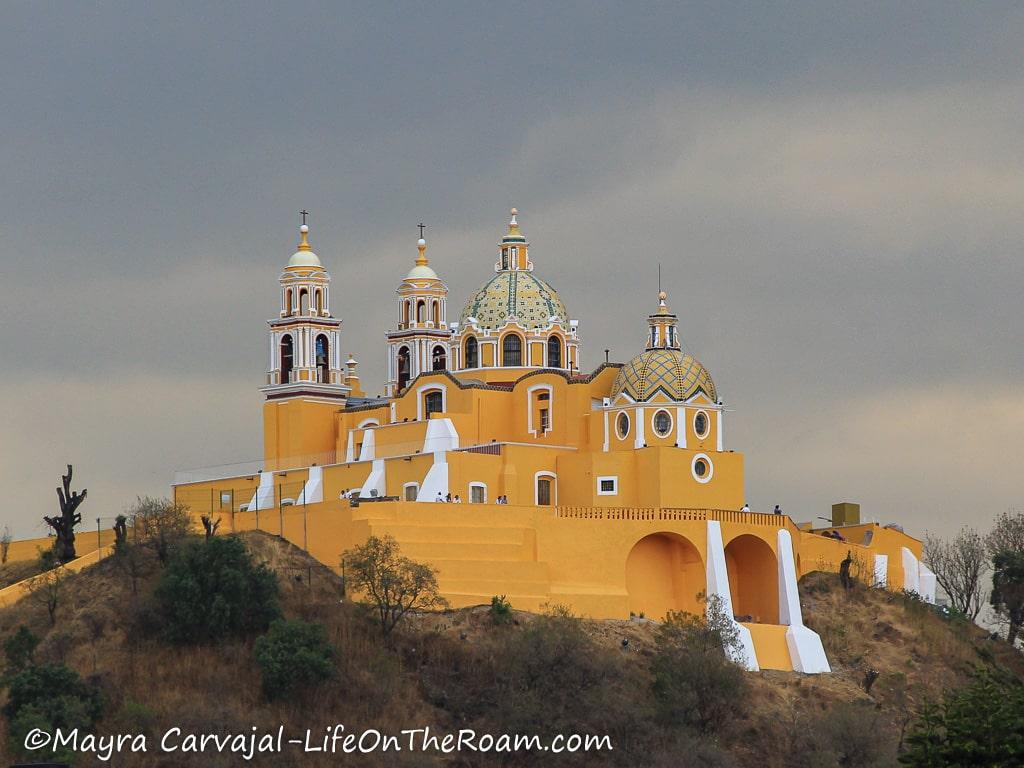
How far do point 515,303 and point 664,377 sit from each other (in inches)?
301

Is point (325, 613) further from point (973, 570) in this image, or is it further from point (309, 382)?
point (973, 570)

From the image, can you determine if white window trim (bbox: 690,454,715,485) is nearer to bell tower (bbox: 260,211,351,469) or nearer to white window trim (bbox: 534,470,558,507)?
white window trim (bbox: 534,470,558,507)

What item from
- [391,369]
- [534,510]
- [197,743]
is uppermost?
[391,369]

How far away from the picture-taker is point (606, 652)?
67.1 m

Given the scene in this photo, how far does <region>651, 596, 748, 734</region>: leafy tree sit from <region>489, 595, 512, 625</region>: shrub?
4.02m

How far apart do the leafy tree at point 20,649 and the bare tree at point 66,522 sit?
26.8 ft

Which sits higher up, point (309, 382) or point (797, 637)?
point (309, 382)

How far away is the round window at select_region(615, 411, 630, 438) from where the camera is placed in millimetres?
73500

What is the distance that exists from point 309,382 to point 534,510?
1208cm

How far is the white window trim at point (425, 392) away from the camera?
77188mm

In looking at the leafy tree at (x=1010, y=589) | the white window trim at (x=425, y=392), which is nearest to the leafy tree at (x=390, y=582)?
the white window trim at (x=425, y=392)

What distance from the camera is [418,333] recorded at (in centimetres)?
8244

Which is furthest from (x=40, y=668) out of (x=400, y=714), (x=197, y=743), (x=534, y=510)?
(x=534, y=510)

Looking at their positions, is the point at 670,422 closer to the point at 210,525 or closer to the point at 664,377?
the point at 664,377
